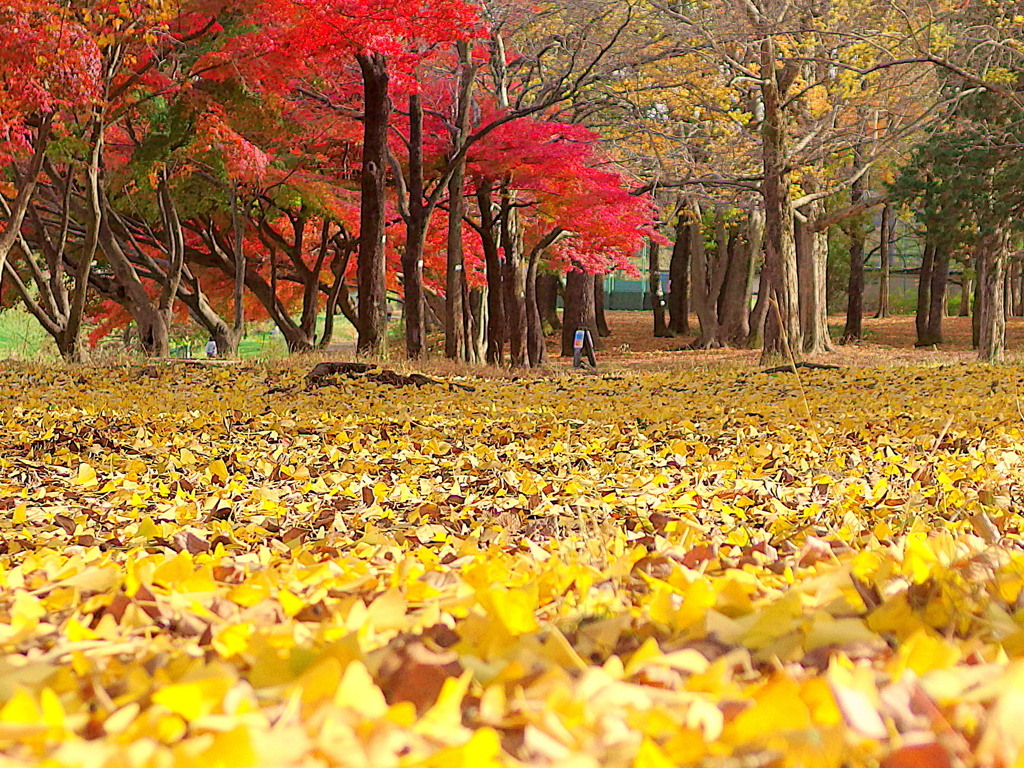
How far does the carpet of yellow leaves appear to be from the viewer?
2.90 feet

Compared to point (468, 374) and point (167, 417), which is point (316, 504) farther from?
point (468, 374)

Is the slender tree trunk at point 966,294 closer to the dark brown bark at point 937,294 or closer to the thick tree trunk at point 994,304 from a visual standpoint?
the dark brown bark at point 937,294

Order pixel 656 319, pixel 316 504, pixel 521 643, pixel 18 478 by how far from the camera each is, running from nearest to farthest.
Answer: pixel 521 643 → pixel 316 504 → pixel 18 478 → pixel 656 319

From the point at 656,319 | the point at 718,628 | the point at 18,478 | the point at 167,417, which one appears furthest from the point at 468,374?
the point at 656,319

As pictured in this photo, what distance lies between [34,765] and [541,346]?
1486 centimetres

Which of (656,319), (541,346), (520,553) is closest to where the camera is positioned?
(520,553)

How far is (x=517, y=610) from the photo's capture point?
4.10 feet

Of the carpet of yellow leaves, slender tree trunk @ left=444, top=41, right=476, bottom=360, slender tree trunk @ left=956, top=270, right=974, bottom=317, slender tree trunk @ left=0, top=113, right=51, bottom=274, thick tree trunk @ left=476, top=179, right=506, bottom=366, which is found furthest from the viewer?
slender tree trunk @ left=956, top=270, right=974, bottom=317

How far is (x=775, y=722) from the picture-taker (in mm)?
884

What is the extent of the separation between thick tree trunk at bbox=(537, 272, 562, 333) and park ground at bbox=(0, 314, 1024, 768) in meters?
19.3

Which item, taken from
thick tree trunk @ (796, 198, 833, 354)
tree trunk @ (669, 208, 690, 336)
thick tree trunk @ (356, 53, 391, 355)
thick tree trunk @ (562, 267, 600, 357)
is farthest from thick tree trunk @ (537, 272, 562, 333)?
thick tree trunk @ (356, 53, 391, 355)

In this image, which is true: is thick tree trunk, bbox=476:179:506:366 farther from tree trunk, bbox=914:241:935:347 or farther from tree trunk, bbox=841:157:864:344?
tree trunk, bbox=914:241:935:347

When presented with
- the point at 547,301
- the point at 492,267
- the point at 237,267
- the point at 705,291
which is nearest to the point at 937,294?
the point at 705,291

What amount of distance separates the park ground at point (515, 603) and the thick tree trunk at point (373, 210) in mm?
5443
